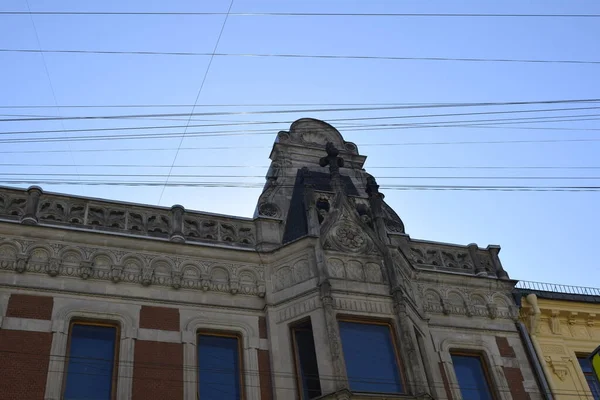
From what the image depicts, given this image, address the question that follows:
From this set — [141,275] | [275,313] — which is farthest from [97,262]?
[275,313]

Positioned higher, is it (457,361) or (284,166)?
(284,166)

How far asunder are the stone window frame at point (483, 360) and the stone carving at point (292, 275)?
3.99m

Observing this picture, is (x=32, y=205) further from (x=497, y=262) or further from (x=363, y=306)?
(x=497, y=262)

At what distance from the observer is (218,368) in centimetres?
1684

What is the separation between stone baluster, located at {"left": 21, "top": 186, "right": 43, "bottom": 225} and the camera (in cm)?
1712

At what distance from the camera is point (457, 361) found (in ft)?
62.7

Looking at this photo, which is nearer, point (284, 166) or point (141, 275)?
point (141, 275)

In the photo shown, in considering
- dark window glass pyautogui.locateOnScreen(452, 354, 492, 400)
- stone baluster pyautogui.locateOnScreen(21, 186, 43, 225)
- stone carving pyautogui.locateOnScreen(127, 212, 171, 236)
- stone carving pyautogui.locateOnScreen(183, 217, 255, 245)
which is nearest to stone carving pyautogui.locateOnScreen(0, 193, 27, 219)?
stone baluster pyautogui.locateOnScreen(21, 186, 43, 225)

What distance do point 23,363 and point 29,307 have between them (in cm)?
139

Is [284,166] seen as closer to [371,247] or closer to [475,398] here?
[371,247]

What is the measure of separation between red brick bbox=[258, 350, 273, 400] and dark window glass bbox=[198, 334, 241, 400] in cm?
50

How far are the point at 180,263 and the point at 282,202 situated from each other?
392 centimetres

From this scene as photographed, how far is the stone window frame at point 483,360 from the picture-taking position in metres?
18.4

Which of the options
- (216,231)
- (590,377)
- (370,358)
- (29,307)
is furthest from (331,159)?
(590,377)
